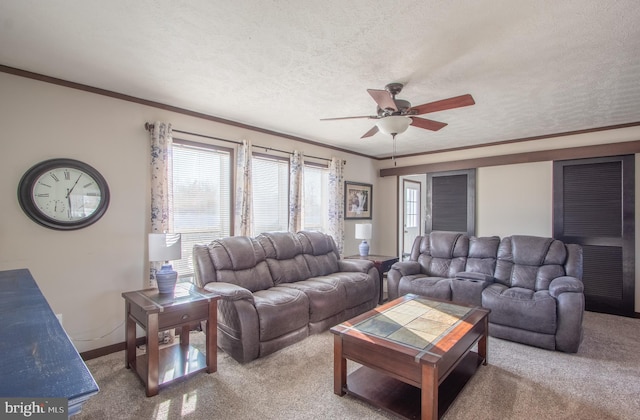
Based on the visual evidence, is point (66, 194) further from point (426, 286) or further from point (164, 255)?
point (426, 286)

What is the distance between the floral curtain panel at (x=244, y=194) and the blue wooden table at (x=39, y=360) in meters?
2.75

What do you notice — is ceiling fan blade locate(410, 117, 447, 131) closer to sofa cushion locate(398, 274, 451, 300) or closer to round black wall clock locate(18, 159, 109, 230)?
sofa cushion locate(398, 274, 451, 300)

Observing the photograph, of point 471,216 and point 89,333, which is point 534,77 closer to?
point 471,216

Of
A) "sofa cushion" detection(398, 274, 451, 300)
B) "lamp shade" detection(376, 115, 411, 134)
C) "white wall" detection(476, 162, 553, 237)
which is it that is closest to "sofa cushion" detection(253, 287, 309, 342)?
"sofa cushion" detection(398, 274, 451, 300)

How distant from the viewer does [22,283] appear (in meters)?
1.76

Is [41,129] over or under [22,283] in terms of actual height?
over

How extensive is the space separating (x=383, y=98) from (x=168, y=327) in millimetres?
2462

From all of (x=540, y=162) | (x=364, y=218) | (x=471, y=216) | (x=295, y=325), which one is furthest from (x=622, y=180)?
(x=295, y=325)

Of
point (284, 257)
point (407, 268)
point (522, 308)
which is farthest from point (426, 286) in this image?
point (284, 257)

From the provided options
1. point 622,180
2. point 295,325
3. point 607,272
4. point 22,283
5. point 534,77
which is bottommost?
point 295,325

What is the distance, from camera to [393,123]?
9.16ft

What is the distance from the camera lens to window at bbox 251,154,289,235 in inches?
174

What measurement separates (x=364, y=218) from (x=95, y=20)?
5074 mm

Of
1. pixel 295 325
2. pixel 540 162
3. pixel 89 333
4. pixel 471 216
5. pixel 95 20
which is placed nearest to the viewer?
pixel 95 20
